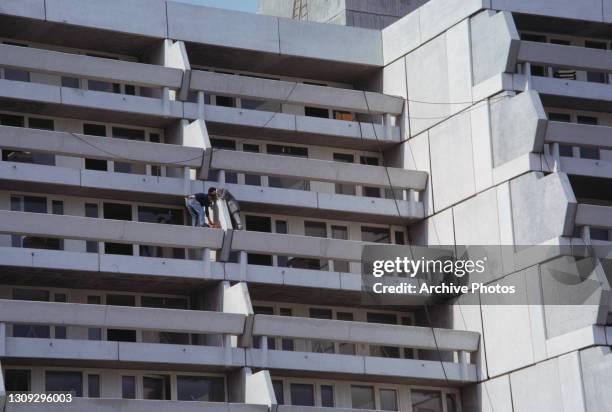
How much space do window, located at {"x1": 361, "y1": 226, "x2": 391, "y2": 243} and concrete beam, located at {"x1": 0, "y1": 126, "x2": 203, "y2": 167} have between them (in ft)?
26.5

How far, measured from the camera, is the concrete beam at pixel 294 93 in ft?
236

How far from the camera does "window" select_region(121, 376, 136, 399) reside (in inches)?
2549

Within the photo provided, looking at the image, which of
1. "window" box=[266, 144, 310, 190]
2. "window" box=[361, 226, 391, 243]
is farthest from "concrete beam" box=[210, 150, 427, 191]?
"window" box=[361, 226, 391, 243]

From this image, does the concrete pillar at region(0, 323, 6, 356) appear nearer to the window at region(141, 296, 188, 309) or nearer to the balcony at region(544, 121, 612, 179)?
the window at region(141, 296, 188, 309)

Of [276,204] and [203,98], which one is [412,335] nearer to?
[276,204]

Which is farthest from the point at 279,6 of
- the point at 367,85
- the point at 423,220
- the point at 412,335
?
the point at 412,335

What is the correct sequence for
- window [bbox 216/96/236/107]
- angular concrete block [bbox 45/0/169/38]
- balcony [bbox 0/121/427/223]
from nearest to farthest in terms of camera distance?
balcony [bbox 0/121/427/223] < angular concrete block [bbox 45/0/169/38] < window [bbox 216/96/236/107]

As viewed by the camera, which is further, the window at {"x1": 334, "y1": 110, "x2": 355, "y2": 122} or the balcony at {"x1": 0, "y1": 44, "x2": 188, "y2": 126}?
the window at {"x1": 334, "y1": 110, "x2": 355, "y2": 122}

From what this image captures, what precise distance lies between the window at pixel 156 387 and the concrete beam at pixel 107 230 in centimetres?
500

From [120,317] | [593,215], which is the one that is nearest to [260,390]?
[120,317]

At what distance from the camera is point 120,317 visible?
208 ft

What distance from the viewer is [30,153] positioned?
69.2m

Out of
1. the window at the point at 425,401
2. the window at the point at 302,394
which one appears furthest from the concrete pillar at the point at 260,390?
the window at the point at 425,401

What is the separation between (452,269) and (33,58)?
58.5ft
